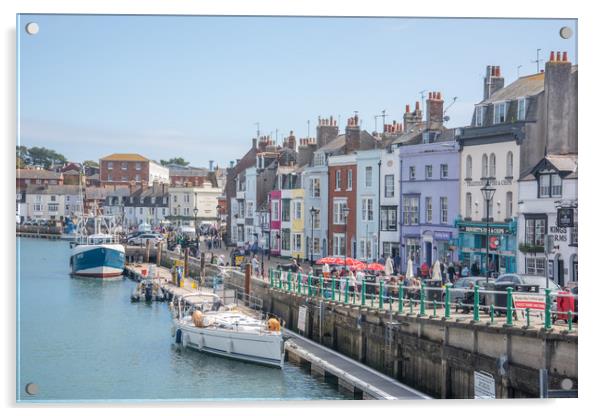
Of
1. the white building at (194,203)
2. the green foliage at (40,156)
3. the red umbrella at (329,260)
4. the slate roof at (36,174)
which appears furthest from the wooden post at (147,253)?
the slate roof at (36,174)

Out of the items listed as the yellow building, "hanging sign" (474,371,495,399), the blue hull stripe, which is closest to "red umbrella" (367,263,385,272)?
the yellow building

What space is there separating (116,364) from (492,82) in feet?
34.6

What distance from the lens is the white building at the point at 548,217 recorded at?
16.4 meters

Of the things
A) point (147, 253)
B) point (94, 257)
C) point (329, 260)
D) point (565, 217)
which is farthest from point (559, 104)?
point (147, 253)

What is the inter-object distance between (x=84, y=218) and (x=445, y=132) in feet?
49.9

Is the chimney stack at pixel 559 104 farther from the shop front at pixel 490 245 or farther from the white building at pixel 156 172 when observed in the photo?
the white building at pixel 156 172

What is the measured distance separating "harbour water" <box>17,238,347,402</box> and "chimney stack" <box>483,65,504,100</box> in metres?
6.67

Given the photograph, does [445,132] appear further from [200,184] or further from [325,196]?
[200,184]

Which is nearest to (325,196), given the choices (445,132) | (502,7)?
(445,132)

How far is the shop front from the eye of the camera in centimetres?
2004

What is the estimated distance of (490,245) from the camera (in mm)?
20609

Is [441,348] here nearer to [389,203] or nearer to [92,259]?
[389,203]

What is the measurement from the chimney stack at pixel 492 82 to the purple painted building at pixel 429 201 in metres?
2.94
